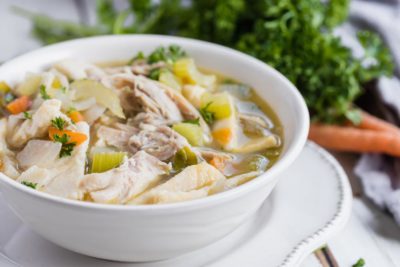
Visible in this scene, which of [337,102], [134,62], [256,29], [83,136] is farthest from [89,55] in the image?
[337,102]

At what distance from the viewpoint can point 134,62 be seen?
3.75m

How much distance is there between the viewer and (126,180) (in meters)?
2.65

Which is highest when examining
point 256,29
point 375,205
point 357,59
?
point 256,29

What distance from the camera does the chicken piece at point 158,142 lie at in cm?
292

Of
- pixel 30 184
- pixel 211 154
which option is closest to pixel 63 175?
pixel 30 184

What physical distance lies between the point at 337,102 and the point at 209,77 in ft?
3.93

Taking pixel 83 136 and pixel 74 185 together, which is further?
pixel 83 136

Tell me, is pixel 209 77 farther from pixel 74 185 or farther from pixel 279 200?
pixel 74 185

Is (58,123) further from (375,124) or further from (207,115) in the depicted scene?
(375,124)

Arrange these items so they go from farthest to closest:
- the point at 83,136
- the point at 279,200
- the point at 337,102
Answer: the point at 337,102
the point at 279,200
the point at 83,136

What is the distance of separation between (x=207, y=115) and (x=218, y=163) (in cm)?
42

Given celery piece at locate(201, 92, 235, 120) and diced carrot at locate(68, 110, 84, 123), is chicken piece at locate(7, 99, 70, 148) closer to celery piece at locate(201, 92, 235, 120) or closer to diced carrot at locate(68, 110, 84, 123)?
diced carrot at locate(68, 110, 84, 123)

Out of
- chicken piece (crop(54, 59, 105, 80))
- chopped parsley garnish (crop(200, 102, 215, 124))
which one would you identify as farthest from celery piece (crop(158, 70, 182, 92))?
chicken piece (crop(54, 59, 105, 80))

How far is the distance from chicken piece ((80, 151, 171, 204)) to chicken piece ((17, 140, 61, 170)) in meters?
0.28
